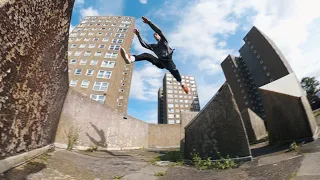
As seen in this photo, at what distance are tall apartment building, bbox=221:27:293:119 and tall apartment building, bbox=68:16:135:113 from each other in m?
42.8

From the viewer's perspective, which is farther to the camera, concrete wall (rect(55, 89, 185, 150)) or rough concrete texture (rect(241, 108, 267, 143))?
rough concrete texture (rect(241, 108, 267, 143))

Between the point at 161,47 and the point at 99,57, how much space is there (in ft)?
128

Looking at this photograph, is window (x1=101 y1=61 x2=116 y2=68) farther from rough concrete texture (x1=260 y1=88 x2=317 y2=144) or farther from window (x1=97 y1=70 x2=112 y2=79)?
rough concrete texture (x1=260 y1=88 x2=317 y2=144)

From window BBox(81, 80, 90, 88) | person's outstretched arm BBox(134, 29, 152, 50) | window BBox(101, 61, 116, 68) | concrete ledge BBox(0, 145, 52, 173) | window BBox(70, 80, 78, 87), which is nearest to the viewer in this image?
concrete ledge BBox(0, 145, 52, 173)

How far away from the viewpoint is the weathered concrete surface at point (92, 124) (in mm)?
6406

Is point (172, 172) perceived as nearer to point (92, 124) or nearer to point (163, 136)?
point (92, 124)

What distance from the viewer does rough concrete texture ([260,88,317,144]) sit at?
5832mm

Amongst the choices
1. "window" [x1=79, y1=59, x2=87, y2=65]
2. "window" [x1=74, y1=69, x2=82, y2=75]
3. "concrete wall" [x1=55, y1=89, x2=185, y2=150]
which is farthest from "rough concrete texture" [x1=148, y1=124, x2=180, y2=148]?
"window" [x1=79, y1=59, x2=87, y2=65]

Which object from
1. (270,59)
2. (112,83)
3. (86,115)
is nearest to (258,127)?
(86,115)

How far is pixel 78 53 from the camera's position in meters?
43.3

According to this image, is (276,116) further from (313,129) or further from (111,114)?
(111,114)

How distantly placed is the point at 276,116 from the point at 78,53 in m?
44.5

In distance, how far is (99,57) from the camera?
42875 millimetres

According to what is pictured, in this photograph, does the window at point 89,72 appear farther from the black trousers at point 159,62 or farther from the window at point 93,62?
the black trousers at point 159,62
